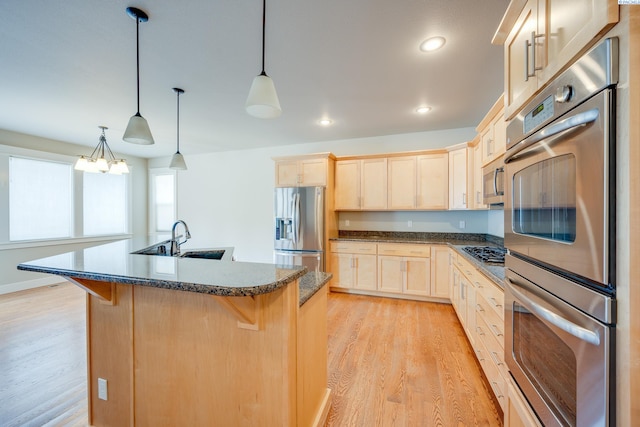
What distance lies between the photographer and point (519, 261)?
45.4 inches

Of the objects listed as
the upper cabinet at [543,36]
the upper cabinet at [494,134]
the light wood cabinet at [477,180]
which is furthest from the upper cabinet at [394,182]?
the upper cabinet at [543,36]

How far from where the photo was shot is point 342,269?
4.12 metres

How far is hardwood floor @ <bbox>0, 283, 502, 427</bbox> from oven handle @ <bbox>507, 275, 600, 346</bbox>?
1.09 metres

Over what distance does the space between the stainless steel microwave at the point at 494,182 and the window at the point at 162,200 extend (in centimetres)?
604

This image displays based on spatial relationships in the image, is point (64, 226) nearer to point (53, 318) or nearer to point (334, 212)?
point (53, 318)

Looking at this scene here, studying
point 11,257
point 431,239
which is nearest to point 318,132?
point 431,239

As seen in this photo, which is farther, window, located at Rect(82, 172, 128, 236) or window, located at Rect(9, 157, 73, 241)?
window, located at Rect(82, 172, 128, 236)

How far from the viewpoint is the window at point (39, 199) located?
4223mm

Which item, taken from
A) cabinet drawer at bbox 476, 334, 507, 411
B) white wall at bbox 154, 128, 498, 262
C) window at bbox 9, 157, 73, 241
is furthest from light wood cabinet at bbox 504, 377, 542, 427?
window at bbox 9, 157, 73, 241

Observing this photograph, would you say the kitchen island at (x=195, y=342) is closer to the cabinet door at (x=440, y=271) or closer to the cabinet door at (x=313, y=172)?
the cabinet door at (x=440, y=271)

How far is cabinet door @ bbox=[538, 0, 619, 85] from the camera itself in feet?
2.26

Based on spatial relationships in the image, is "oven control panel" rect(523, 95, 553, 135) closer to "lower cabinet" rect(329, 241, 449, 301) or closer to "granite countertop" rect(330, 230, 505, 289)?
"granite countertop" rect(330, 230, 505, 289)

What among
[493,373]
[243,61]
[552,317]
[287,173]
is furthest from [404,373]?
[287,173]

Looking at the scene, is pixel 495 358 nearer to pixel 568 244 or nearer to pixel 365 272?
pixel 568 244
